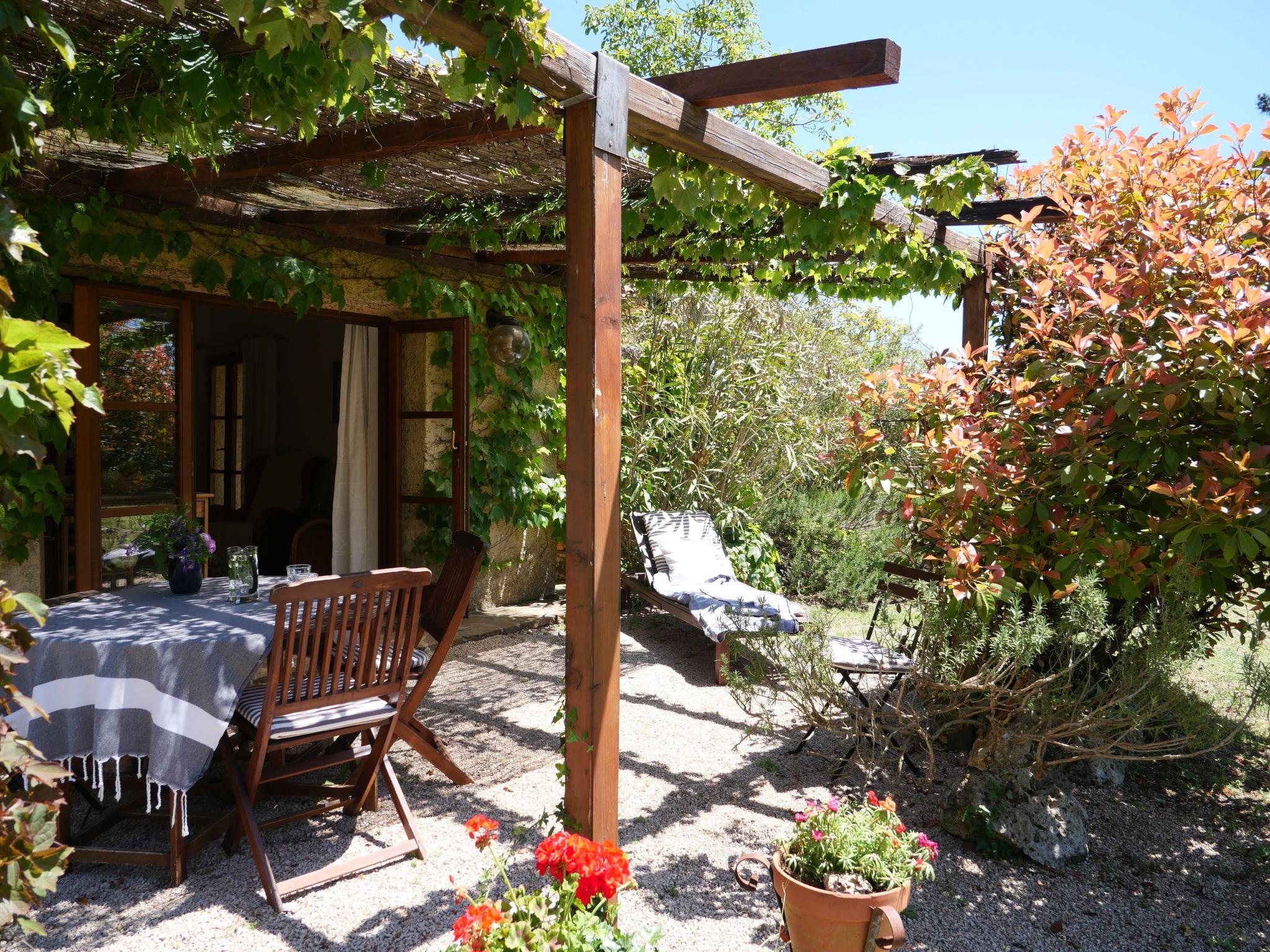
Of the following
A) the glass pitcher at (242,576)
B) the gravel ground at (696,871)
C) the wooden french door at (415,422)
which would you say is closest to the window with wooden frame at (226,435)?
the wooden french door at (415,422)

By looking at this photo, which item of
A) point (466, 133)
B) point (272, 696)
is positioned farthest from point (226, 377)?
point (272, 696)

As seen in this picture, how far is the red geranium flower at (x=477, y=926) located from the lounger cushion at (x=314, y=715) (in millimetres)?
1278

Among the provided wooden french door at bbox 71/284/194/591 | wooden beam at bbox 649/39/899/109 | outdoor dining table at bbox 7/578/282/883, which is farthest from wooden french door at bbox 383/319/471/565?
wooden beam at bbox 649/39/899/109

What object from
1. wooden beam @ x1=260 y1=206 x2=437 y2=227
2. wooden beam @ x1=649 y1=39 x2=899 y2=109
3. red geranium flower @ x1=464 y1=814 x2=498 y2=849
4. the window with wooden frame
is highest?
wooden beam @ x1=260 y1=206 x2=437 y2=227

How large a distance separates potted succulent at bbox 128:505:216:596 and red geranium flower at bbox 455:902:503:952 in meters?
2.28

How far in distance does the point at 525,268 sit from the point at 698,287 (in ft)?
4.35

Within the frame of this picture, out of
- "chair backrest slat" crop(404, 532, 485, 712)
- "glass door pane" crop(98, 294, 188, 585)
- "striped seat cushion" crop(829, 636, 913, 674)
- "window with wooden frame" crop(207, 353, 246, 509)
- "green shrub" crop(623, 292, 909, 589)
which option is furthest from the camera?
"green shrub" crop(623, 292, 909, 589)

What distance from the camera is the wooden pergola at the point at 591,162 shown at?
8.25ft

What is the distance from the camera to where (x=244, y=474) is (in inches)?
323

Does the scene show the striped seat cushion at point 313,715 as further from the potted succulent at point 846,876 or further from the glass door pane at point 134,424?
the glass door pane at point 134,424

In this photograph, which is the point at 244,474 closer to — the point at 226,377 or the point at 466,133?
the point at 226,377

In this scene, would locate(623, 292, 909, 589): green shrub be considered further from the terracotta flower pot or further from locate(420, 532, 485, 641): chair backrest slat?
the terracotta flower pot

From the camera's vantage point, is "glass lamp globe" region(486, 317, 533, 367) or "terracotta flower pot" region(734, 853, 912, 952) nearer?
"terracotta flower pot" region(734, 853, 912, 952)

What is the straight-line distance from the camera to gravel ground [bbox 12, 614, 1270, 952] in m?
2.60
